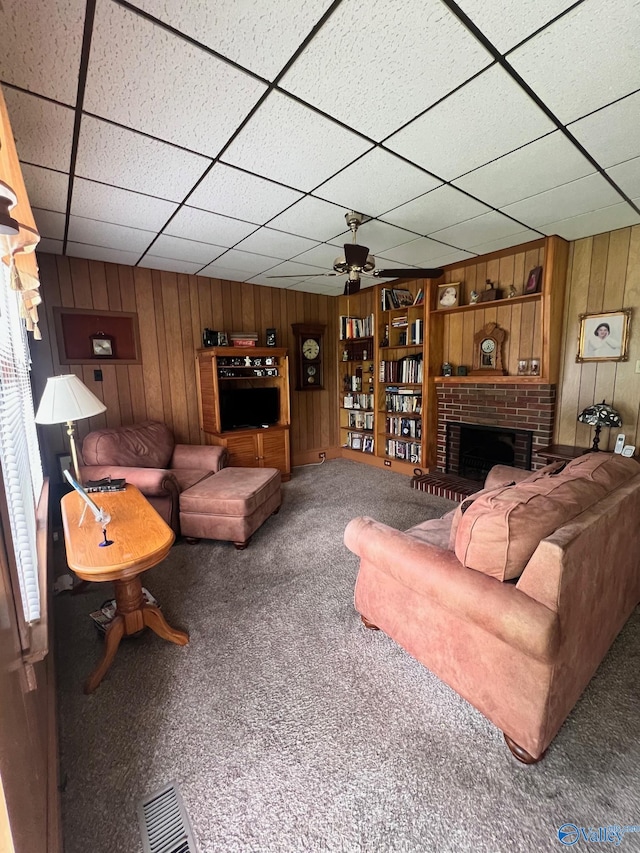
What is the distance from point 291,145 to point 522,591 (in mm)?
2222

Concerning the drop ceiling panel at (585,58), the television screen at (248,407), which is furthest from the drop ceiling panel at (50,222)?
the drop ceiling panel at (585,58)

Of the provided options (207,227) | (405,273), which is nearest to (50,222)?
(207,227)

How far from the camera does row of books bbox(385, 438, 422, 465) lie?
14.8 ft

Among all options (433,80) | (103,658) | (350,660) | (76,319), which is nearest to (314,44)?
(433,80)

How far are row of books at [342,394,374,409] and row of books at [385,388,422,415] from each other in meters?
0.33

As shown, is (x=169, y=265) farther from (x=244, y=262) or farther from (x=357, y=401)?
(x=357, y=401)

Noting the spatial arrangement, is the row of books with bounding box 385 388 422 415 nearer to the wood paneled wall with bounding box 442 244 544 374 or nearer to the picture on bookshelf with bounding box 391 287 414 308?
the wood paneled wall with bounding box 442 244 544 374

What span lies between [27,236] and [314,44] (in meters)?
1.17

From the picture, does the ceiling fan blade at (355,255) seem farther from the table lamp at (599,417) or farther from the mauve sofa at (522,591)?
the table lamp at (599,417)

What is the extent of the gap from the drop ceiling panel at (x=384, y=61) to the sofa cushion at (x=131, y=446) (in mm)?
2882

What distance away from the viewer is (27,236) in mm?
1114

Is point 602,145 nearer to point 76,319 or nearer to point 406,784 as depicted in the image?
point 406,784

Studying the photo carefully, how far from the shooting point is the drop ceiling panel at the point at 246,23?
110 cm

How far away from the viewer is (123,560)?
154 cm
